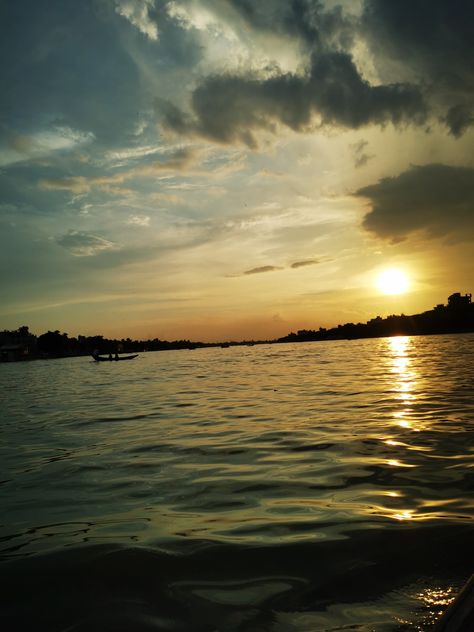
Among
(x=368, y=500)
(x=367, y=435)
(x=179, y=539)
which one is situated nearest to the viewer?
(x=179, y=539)

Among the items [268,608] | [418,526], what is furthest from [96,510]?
[418,526]

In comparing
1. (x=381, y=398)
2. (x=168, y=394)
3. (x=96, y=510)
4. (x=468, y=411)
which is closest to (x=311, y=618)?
(x=96, y=510)

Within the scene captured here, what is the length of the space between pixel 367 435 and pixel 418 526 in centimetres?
460

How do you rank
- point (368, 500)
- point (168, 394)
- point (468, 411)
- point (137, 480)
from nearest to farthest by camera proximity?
point (368, 500)
point (137, 480)
point (468, 411)
point (168, 394)

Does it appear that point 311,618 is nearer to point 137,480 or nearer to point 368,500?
point 368,500

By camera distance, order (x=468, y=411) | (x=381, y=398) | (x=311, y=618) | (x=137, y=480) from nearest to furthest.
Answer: (x=311, y=618) → (x=137, y=480) → (x=468, y=411) → (x=381, y=398)

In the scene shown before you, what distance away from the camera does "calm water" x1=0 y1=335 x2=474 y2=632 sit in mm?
2879

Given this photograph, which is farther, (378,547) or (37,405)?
(37,405)

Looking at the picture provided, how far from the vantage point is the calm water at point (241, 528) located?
2.88 metres

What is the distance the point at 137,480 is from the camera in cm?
632

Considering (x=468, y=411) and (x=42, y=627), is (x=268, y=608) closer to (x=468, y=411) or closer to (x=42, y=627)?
(x=42, y=627)

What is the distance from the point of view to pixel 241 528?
14.0 ft

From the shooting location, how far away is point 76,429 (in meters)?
11.5

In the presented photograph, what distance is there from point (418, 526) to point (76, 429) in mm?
9692
